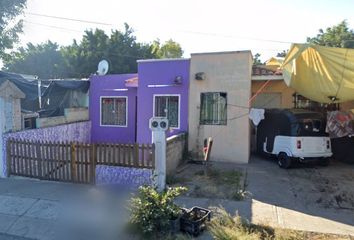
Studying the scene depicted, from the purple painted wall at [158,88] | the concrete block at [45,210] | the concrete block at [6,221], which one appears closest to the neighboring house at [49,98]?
the purple painted wall at [158,88]

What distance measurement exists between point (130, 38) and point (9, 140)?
24400mm

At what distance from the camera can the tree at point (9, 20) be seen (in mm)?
16609

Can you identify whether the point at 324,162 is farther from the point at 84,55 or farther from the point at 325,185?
the point at 84,55

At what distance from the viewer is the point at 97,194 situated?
277 inches

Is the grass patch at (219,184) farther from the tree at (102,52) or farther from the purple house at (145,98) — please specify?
the tree at (102,52)

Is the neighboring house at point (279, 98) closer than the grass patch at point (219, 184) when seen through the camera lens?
No

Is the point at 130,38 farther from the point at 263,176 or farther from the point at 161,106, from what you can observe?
the point at 263,176

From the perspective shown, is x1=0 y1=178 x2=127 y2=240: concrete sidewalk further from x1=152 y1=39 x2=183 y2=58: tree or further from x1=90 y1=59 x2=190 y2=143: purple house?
x1=152 y1=39 x2=183 y2=58: tree

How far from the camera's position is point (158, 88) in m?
12.4

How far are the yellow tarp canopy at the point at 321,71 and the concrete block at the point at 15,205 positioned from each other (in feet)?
25.6

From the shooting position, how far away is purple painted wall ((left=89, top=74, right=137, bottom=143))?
14.7 metres

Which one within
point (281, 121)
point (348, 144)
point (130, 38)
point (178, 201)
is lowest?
point (178, 201)

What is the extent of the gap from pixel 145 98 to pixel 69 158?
204 inches

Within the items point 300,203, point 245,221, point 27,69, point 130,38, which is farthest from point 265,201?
point 27,69
